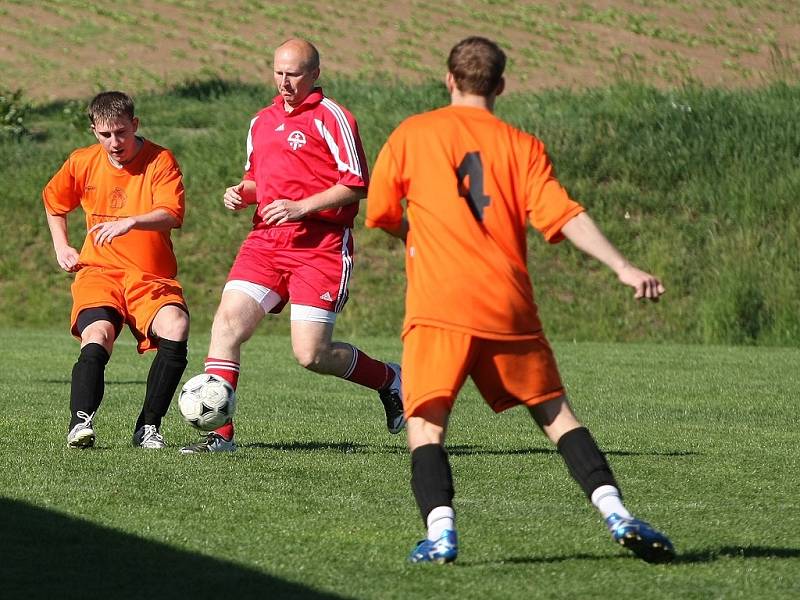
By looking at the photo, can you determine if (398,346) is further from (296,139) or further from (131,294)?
(296,139)

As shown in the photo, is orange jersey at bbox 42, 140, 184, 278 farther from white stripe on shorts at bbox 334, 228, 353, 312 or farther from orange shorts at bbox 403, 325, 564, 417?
orange shorts at bbox 403, 325, 564, 417

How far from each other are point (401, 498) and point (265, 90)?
83.8ft

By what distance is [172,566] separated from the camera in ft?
17.3

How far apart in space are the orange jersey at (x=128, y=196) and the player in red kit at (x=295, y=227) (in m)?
0.46

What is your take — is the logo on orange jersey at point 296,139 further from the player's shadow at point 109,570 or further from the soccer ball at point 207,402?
the player's shadow at point 109,570

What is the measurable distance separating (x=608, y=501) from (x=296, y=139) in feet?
11.2

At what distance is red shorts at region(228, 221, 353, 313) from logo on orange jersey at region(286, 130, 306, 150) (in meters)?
0.40

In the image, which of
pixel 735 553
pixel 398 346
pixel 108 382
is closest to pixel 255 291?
pixel 735 553

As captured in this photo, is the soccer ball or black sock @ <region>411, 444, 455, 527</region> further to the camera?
the soccer ball

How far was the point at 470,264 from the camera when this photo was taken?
522 centimetres

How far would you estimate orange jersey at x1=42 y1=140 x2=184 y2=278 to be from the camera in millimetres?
8281

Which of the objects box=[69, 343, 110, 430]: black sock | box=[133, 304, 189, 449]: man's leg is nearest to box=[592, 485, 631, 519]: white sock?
box=[133, 304, 189, 449]: man's leg

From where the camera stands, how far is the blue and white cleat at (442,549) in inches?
204

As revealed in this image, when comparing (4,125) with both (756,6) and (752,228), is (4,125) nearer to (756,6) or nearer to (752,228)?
(752,228)
